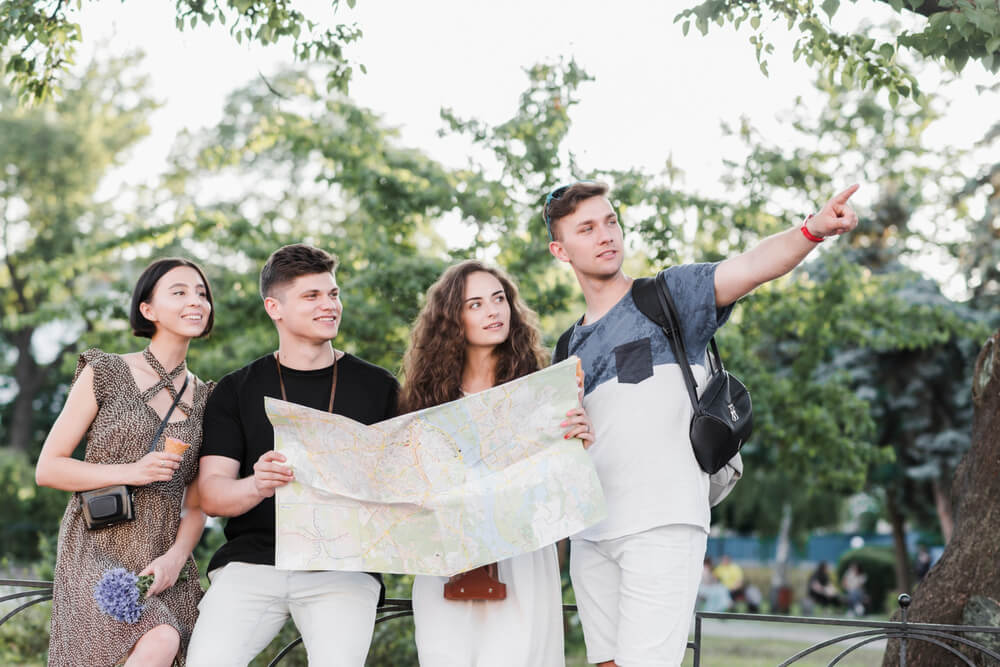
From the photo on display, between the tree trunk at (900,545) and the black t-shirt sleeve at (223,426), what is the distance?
67.7ft

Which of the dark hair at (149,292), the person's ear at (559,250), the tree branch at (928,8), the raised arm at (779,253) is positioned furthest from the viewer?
the tree branch at (928,8)

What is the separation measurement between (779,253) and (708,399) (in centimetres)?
58

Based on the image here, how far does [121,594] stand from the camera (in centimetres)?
358

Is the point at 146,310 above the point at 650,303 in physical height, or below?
above

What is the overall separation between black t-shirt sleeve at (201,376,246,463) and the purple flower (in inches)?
22.0

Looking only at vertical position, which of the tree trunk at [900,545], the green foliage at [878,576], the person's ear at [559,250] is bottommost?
the green foliage at [878,576]

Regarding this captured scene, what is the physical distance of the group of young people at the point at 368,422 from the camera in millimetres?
3479

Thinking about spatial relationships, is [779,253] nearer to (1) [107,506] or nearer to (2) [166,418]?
(2) [166,418]

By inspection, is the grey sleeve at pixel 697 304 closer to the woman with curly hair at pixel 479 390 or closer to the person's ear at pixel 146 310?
the woman with curly hair at pixel 479 390

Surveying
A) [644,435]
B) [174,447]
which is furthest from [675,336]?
[174,447]

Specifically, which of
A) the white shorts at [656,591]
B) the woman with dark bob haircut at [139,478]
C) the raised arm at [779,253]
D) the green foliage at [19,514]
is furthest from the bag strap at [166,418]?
the green foliage at [19,514]

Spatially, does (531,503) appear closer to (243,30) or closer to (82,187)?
(243,30)

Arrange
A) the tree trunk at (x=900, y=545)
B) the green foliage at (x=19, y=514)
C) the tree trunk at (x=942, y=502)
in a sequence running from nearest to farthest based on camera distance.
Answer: the tree trunk at (x=942, y=502) → the green foliage at (x=19, y=514) → the tree trunk at (x=900, y=545)

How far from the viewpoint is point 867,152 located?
63.6 feet
